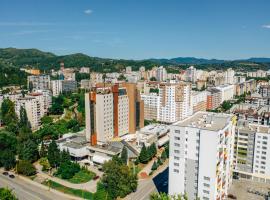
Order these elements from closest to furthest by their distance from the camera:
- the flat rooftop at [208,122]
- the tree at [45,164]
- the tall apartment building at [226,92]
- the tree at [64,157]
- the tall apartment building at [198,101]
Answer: the flat rooftop at [208,122] < the tree at [64,157] < the tree at [45,164] < the tall apartment building at [198,101] < the tall apartment building at [226,92]

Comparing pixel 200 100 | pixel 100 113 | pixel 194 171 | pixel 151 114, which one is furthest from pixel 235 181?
pixel 200 100

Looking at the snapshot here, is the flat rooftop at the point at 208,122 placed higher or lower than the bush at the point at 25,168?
higher

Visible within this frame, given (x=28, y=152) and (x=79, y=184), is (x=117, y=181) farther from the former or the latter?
(x=28, y=152)

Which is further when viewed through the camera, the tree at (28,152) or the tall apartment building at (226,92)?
the tall apartment building at (226,92)

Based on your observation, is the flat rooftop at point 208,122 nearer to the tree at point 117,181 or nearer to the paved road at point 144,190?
the tree at point 117,181

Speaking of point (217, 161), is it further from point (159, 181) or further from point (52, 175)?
point (52, 175)

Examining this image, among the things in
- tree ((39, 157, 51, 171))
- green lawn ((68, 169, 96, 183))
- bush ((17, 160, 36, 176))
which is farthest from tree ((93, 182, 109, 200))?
bush ((17, 160, 36, 176))

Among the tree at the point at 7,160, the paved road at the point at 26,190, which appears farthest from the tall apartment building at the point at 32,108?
the paved road at the point at 26,190

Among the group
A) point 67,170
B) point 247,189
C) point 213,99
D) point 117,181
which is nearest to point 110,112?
point 67,170
